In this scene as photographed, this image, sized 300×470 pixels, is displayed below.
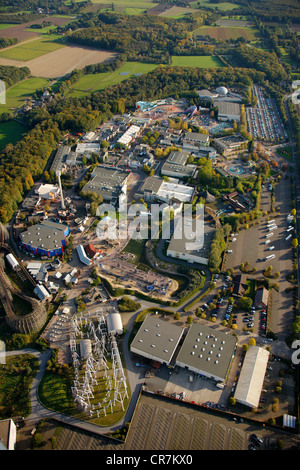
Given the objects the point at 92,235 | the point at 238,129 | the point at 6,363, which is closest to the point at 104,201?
the point at 92,235

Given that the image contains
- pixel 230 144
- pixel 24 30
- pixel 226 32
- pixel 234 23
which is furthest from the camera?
pixel 234 23

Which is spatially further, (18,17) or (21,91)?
(18,17)

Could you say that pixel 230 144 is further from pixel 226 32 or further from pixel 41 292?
pixel 226 32

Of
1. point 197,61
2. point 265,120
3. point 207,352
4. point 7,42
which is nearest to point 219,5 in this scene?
point 197,61

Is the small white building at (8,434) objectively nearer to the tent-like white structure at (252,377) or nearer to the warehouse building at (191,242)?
the tent-like white structure at (252,377)

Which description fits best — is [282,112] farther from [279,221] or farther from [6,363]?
[6,363]

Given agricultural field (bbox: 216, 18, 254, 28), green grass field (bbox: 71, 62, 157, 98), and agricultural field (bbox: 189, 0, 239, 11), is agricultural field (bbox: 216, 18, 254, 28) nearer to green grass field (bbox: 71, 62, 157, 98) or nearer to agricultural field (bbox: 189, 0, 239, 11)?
agricultural field (bbox: 189, 0, 239, 11)
